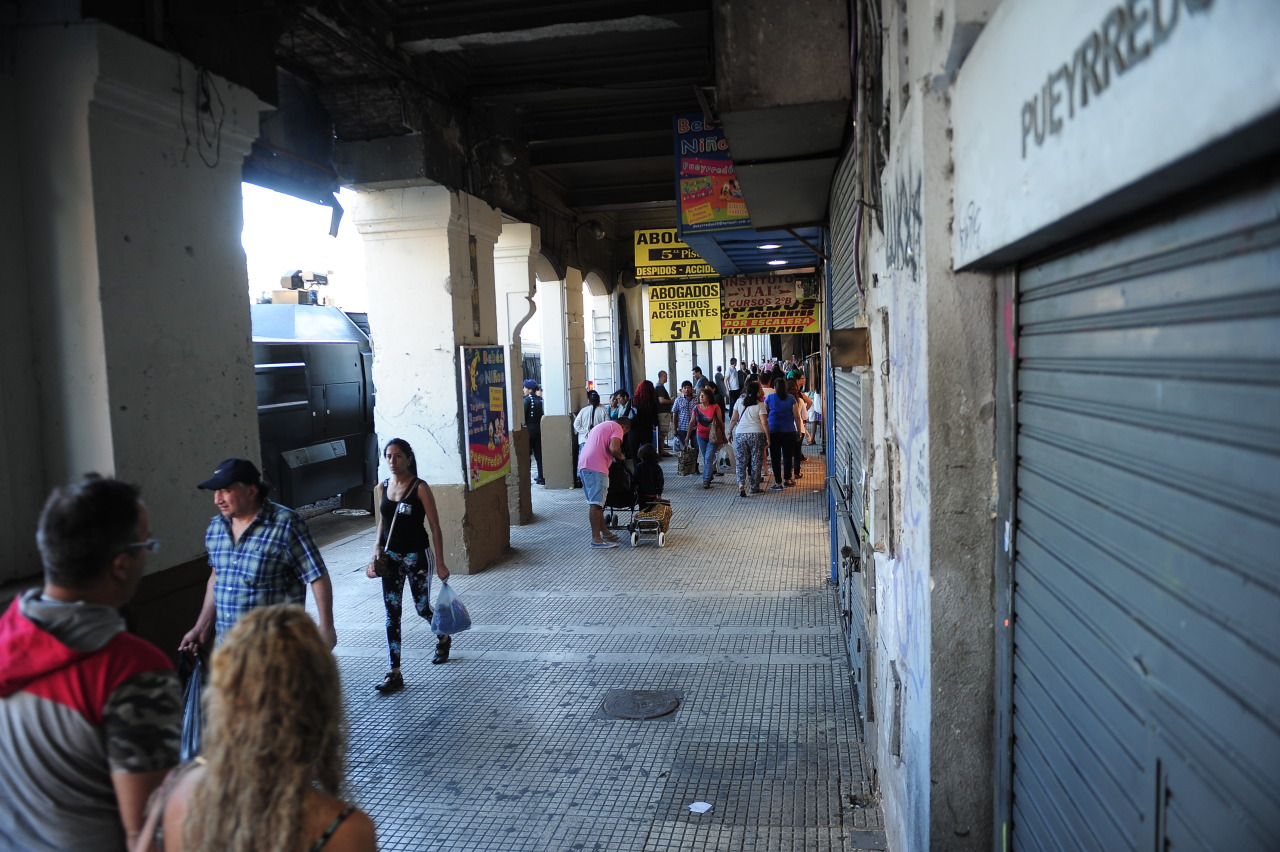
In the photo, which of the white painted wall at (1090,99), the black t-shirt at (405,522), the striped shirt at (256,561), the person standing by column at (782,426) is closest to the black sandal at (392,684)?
the black t-shirt at (405,522)

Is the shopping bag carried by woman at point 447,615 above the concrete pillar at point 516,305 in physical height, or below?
below

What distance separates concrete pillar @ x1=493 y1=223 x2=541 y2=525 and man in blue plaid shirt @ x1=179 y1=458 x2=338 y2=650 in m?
7.53

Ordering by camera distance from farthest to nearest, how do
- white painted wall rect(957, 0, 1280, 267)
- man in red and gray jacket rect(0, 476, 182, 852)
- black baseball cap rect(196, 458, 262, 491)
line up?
black baseball cap rect(196, 458, 262, 491), man in red and gray jacket rect(0, 476, 182, 852), white painted wall rect(957, 0, 1280, 267)

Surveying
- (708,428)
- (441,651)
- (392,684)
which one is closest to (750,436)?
(708,428)

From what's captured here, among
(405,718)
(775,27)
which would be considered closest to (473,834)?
(405,718)

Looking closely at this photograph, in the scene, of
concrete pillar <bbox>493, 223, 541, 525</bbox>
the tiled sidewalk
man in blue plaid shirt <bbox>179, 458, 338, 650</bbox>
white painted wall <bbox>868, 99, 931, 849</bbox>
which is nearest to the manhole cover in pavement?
the tiled sidewalk

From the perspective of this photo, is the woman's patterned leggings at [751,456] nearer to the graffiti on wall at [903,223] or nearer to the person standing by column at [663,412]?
the person standing by column at [663,412]

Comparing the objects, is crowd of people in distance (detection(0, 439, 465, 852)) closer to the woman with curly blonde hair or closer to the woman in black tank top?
the woman with curly blonde hair

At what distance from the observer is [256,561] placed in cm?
389

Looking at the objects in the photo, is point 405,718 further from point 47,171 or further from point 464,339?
point 464,339

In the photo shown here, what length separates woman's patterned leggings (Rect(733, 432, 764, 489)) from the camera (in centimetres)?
1344

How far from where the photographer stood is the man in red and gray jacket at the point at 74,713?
2016 millimetres

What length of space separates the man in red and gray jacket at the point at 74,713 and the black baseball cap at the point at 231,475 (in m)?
1.68

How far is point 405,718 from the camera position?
564cm
